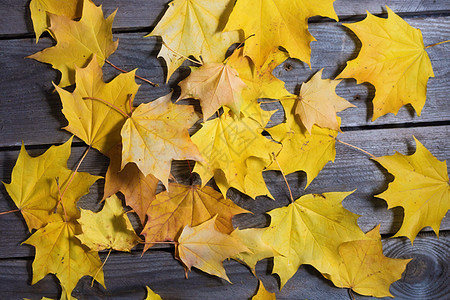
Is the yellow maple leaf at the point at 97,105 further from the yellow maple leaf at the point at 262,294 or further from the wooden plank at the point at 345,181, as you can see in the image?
the yellow maple leaf at the point at 262,294

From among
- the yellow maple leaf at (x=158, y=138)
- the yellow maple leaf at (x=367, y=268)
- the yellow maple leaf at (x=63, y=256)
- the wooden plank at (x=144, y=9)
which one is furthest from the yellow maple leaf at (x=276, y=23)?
the yellow maple leaf at (x=63, y=256)

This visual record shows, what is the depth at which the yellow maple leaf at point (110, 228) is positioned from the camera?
980 mm

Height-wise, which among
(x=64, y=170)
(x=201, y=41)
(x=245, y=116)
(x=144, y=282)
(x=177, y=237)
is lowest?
(x=144, y=282)

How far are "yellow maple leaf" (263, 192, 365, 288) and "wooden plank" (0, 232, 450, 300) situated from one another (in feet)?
0.22

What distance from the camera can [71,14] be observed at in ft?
3.19

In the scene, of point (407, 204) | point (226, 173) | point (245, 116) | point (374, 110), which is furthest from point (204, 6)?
point (407, 204)

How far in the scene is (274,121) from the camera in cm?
102

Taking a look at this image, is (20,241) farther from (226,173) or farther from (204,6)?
(204,6)

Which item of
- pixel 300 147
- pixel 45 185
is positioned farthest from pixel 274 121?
pixel 45 185

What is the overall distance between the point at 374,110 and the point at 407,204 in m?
0.28

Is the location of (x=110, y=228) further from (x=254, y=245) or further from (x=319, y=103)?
(x=319, y=103)

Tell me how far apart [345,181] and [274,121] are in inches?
10.8

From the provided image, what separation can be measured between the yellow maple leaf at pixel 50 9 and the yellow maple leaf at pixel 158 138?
0.33 meters

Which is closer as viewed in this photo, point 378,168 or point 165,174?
point 165,174
